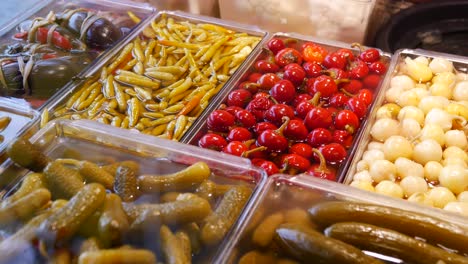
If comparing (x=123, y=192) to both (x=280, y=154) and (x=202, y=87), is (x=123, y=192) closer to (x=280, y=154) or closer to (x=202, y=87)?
(x=280, y=154)

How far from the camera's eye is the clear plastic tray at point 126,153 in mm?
1825

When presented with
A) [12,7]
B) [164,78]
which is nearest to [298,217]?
[164,78]

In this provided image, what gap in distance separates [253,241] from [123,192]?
45cm

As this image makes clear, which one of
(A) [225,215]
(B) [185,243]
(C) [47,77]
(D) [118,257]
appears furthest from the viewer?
(C) [47,77]

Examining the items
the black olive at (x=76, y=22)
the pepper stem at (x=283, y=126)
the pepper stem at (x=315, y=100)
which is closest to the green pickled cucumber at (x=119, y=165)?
the pepper stem at (x=283, y=126)

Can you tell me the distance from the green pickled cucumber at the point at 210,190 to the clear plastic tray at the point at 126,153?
0.03 meters

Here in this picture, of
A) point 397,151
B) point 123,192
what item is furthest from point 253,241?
point 397,151

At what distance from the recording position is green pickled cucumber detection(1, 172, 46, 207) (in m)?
1.59

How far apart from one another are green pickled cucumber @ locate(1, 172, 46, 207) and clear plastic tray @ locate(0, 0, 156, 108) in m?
1.04

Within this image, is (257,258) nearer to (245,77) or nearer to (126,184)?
(126,184)

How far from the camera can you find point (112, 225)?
141 centimetres

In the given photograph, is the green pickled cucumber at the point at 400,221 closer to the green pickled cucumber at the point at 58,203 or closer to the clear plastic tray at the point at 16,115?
the green pickled cucumber at the point at 58,203

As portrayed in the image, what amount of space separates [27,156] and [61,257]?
0.49 meters

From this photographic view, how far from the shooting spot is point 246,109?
8.03 feet
